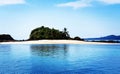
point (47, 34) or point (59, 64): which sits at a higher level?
point (47, 34)

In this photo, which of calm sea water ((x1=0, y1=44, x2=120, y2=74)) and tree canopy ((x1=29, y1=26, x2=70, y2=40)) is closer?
calm sea water ((x1=0, y1=44, x2=120, y2=74))

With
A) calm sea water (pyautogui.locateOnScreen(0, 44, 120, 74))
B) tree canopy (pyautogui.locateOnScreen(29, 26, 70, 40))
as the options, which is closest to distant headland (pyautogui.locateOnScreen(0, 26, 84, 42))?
tree canopy (pyautogui.locateOnScreen(29, 26, 70, 40))

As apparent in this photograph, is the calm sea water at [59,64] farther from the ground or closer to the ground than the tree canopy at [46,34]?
closer to the ground

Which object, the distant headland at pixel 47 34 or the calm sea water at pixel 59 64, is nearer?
the calm sea water at pixel 59 64

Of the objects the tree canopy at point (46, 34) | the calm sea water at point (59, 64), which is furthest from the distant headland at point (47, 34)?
the calm sea water at point (59, 64)

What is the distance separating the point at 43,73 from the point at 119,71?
7340 mm

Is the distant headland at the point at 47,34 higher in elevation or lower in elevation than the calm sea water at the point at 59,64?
higher

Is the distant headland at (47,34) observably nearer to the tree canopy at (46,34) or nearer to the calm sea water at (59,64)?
the tree canopy at (46,34)

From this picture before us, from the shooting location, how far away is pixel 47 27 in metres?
131

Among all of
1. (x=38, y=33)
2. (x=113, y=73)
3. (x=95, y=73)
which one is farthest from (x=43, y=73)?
(x=38, y=33)

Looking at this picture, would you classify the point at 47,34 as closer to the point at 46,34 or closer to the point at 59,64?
the point at 46,34

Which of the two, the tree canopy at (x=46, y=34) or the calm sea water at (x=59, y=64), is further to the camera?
the tree canopy at (x=46, y=34)

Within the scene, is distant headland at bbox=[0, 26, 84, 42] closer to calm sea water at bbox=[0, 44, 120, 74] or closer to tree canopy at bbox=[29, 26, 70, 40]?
tree canopy at bbox=[29, 26, 70, 40]

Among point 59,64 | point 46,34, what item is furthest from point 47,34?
point 59,64
